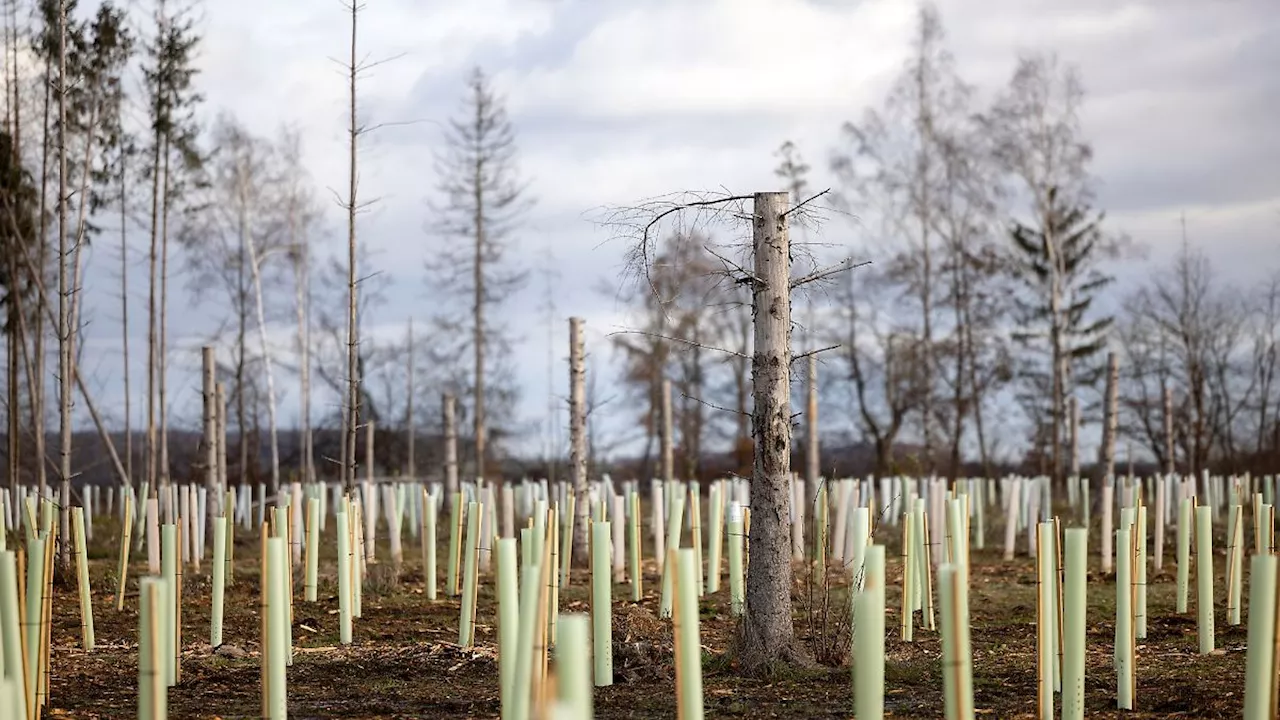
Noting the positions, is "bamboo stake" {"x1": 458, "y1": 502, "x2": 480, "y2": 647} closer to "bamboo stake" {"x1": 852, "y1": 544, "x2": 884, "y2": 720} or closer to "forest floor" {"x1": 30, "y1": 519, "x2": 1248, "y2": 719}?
"forest floor" {"x1": 30, "y1": 519, "x2": 1248, "y2": 719}

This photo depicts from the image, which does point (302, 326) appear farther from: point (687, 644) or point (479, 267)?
point (687, 644)

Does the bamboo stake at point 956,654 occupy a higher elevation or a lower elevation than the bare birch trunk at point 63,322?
lower

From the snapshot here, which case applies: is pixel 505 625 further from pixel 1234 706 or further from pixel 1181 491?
pixel 1181 491

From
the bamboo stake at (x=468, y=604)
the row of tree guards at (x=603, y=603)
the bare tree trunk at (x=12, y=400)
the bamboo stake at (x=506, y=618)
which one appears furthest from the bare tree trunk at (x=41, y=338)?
the bamboo stake at (x=506, y=618)

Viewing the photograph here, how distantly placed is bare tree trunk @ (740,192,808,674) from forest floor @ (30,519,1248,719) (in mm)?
258

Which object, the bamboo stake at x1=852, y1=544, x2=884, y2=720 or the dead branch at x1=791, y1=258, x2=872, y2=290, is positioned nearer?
the bamboo stake at x1=852, y1=544, x2=884, y2=720

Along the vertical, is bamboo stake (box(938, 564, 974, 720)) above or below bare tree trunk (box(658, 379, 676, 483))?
below

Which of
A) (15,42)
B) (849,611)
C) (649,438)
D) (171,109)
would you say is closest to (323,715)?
(849,611)

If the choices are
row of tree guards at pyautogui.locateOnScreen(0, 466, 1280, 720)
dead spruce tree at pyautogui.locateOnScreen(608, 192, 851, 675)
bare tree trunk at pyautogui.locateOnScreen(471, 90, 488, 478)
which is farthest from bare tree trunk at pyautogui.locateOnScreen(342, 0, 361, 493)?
bare tree trunk at pyautogui.locateOnScreen(471, 90, 488, 478)

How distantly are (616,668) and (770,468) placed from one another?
4.81ft

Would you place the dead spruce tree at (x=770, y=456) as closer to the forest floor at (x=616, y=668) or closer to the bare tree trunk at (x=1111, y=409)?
the forest floor at (x=616, y=668)

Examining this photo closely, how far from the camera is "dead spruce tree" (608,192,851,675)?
804cm

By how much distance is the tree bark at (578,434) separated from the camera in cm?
1578

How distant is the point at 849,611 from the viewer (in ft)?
28.1
